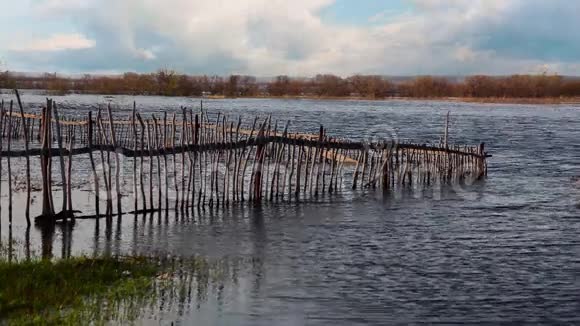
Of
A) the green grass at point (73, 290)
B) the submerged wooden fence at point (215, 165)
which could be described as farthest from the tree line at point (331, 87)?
the green grass at point (73, 290)

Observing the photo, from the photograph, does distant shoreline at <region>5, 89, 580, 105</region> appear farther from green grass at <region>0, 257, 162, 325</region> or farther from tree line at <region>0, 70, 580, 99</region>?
green grass at <region>0, 257, 162, 325</region>

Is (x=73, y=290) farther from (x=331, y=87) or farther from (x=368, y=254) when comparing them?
(x=331, y=87)

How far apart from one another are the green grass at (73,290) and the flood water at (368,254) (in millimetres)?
477

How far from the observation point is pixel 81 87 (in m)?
105

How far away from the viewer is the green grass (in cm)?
689

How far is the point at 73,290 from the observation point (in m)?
7.71

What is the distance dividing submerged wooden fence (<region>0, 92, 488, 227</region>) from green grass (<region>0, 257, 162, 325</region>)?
3.07 m

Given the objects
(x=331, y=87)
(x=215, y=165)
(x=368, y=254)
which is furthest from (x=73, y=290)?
(x=331, y=87)

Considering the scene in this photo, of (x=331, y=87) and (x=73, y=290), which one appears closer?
(x=73, y=290)

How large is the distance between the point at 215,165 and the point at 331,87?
99.6m

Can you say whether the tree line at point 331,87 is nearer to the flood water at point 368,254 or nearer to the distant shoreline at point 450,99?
the distant shoreline at point 450,99

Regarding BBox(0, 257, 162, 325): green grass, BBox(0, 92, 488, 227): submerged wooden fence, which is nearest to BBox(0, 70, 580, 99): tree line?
BBox(0, 92, 488, 227): submerged wooden fence

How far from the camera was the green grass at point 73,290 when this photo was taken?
689cm

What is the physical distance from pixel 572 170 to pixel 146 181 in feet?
55.3
